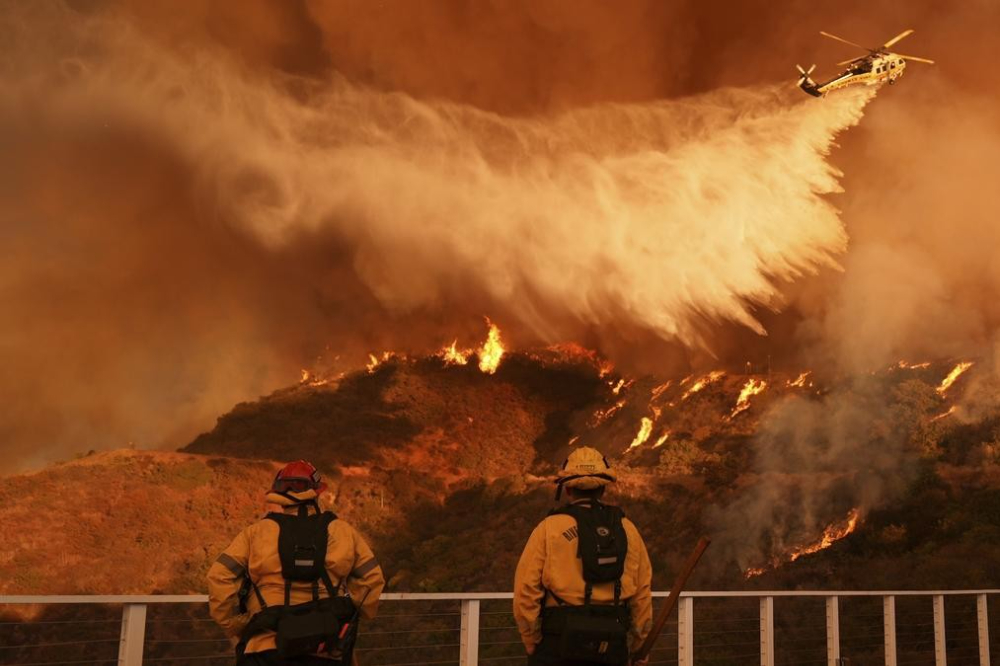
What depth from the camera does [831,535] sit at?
36875 mm

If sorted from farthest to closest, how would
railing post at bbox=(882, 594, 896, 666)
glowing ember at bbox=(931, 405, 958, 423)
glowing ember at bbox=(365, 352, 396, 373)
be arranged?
glowing ember at bbox=(365, 352, 396, 373)
glowing ember at bbox=(931, 405, 958, 423)
railing post at bbox=(882, 594, 896, 666)

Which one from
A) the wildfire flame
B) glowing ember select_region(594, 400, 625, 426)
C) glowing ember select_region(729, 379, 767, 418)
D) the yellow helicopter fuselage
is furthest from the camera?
glowing ember select_region(594, 400, 625, 426)

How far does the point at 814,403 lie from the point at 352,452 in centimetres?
2514

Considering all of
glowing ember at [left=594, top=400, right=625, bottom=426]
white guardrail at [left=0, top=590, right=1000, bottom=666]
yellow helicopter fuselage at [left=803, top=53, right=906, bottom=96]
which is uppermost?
yellow helicopter fuselage at [left=803, top=53, right=906, bottom=96]

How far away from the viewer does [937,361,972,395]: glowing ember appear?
4225cm

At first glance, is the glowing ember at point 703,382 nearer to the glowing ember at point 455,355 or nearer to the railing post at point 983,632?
the glowing ember at point 455,355

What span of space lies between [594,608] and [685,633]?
11.4 feet

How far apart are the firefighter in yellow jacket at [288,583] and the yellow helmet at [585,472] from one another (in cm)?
108

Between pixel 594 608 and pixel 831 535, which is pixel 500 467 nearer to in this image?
pixel 831 535

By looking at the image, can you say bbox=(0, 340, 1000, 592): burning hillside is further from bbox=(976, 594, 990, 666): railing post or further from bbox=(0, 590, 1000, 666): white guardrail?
bbox=(976, 594, 990, 666): railing post

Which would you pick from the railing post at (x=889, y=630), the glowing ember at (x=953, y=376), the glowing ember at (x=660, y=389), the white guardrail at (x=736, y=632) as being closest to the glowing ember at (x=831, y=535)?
the white guardrail at (x=736, y=632)

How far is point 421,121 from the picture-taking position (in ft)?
159

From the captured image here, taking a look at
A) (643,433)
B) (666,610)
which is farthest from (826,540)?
(666,610)

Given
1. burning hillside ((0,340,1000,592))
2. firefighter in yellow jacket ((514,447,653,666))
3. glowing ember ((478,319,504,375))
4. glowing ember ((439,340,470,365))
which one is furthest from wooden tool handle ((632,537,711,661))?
glowing ember ((439,340,470,365))
